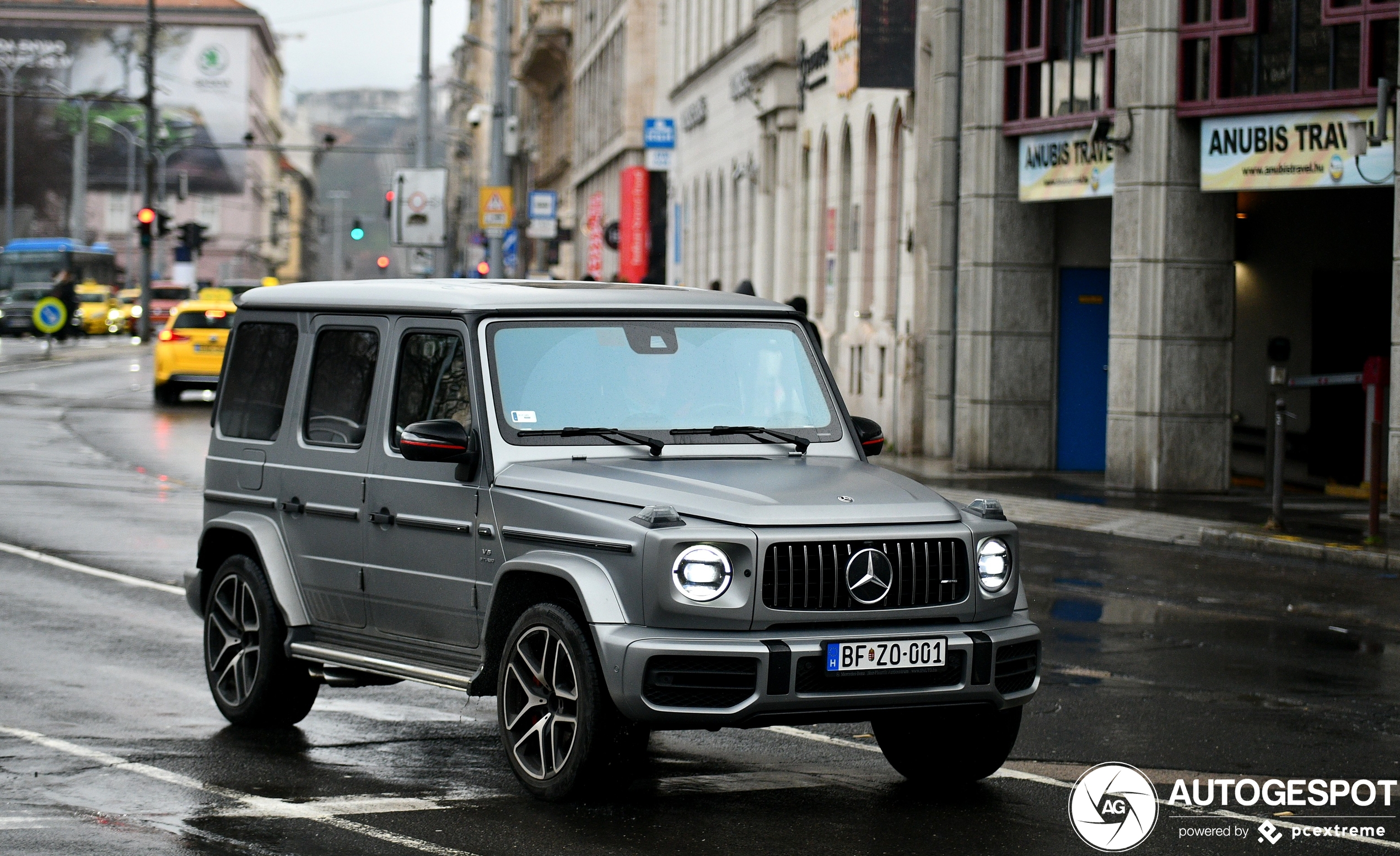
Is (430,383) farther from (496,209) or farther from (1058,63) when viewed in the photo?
(496,209)

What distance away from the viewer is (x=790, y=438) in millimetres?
7434

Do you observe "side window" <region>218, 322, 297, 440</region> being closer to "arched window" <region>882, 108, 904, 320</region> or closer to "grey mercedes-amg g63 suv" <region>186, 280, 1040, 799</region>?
"grey mercedes-amg g63 suv" <region>186, 280, 1040, 799</region>

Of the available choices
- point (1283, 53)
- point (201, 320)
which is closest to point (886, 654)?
point (1283, 53)

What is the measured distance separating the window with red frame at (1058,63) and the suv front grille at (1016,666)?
15.4m

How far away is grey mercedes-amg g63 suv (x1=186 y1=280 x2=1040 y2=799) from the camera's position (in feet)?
20.6

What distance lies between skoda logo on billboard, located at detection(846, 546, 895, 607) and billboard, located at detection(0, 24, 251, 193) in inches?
5046

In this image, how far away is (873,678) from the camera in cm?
638

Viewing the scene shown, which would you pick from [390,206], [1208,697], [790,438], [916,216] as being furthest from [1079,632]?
[390,206]

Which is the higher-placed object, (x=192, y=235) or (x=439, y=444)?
(x=192, y=235)

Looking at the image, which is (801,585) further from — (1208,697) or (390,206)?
(390,206)

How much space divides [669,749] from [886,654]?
5.59 ft

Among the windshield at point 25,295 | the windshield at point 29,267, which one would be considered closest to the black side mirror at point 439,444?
the windshield at point 25,295

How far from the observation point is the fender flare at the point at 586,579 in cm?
635

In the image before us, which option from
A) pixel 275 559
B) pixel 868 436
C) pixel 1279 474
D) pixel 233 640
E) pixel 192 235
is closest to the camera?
pixel 868 436
